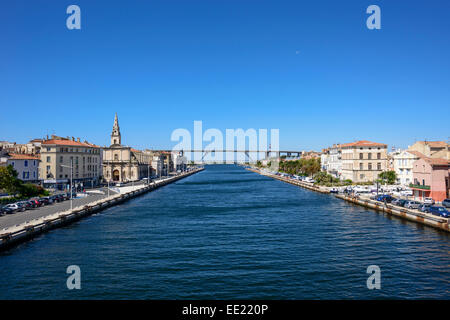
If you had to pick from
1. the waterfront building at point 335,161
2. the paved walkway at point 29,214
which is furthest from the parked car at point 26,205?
the waterfront building at point 335,161

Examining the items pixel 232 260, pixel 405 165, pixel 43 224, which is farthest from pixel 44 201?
pixel 405 165

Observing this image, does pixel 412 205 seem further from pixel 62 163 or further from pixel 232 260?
pixel 62 163

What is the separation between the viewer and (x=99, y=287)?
1700 cm

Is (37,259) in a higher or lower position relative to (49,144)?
lower

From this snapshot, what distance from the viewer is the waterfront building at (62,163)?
6244 cm

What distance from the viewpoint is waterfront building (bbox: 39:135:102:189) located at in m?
62.4

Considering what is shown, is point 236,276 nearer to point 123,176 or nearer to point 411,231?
point 411,231

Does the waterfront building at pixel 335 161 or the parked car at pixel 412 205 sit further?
the waterfront building at pixel 335 161

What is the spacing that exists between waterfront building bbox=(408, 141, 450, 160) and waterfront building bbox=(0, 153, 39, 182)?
63113 millimetres

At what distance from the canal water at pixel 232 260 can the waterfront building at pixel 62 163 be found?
105ft

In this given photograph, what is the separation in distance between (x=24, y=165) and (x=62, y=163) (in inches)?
278

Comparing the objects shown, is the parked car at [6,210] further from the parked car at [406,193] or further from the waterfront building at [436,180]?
the parked car at [406,193]

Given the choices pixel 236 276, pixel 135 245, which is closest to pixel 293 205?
pixel 135 245
